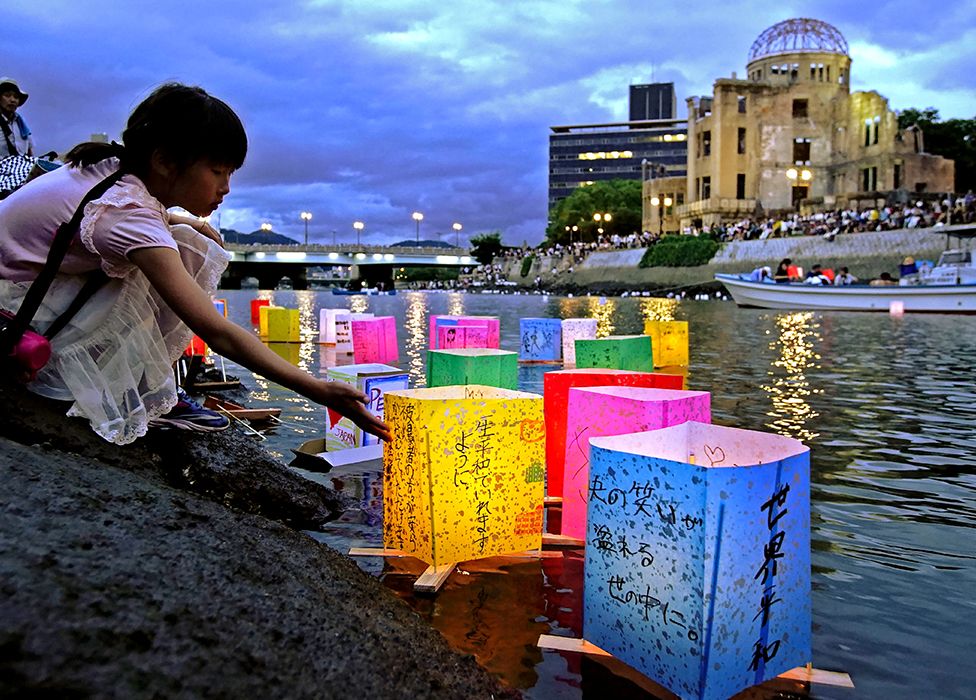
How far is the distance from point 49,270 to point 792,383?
32.7ft

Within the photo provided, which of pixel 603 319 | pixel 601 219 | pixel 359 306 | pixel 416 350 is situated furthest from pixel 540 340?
pixel 601 219

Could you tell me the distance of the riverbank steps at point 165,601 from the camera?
63.1 inches

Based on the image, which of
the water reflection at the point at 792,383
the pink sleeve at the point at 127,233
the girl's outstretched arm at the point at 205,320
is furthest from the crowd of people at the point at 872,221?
the pink sleeve at the point at 127,233

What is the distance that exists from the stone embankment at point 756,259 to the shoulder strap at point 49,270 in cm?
4034

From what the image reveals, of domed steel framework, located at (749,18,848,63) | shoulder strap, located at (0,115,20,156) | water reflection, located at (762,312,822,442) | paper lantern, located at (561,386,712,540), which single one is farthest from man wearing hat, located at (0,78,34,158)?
domed steel framework, located at (749,18,848,63)

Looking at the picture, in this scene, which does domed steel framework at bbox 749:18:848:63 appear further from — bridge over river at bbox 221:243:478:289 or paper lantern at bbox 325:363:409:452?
paper lantern at bbox 325:363:409:452

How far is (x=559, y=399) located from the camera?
199 inches

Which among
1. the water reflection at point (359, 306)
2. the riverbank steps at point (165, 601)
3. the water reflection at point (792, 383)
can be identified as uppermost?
the water reflection at point (359, 306)

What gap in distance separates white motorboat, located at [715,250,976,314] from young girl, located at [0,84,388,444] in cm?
2982

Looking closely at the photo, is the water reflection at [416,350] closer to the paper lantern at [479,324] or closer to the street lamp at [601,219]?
the paper lantern at [479,324]

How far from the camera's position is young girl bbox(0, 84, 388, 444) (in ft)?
8.62

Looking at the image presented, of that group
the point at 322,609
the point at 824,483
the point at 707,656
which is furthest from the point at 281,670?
the point at 824,483

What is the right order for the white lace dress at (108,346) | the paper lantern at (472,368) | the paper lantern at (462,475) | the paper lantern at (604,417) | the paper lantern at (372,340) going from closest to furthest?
the white lace dress at (108,346) → the paper lantern at (462,475) → the paper lantern at (604,417) → the paper lantern at (472,368) → the paper lantern at (372,340)

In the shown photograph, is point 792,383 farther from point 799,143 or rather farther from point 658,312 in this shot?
point 799,143
